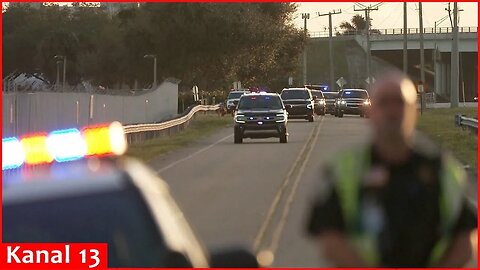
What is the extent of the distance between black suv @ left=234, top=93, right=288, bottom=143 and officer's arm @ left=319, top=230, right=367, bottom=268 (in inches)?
1013

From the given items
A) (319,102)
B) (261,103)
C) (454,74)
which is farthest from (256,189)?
(319,102)

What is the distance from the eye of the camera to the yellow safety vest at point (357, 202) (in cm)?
359

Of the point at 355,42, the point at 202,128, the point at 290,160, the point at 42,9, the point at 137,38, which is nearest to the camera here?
the point at 137,38

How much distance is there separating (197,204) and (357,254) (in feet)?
34.0

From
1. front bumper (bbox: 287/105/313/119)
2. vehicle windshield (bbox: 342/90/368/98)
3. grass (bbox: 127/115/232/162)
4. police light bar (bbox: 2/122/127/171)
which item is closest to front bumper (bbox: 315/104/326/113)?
front bumper (bbox: 287/105/313/119)


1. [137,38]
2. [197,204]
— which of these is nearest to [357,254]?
[137,38]

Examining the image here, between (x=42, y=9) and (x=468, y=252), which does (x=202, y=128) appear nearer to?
(x=42, y=9)

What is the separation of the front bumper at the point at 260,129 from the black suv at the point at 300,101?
6.58 m

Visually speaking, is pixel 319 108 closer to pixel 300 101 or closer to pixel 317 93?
pixel 317 93

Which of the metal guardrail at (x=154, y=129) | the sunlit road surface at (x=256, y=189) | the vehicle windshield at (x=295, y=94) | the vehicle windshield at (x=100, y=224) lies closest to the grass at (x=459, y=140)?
the sunlit road surface at (x=256, y=189)

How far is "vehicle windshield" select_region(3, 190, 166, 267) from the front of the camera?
356 centimetres

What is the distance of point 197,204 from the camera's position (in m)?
13.9

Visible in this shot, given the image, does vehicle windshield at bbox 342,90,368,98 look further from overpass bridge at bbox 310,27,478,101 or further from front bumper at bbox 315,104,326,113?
front bumper at bbox 315,104,326,113

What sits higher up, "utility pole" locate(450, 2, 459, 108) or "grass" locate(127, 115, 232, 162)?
"utility pole" locate(450, 2, 459, 108)
